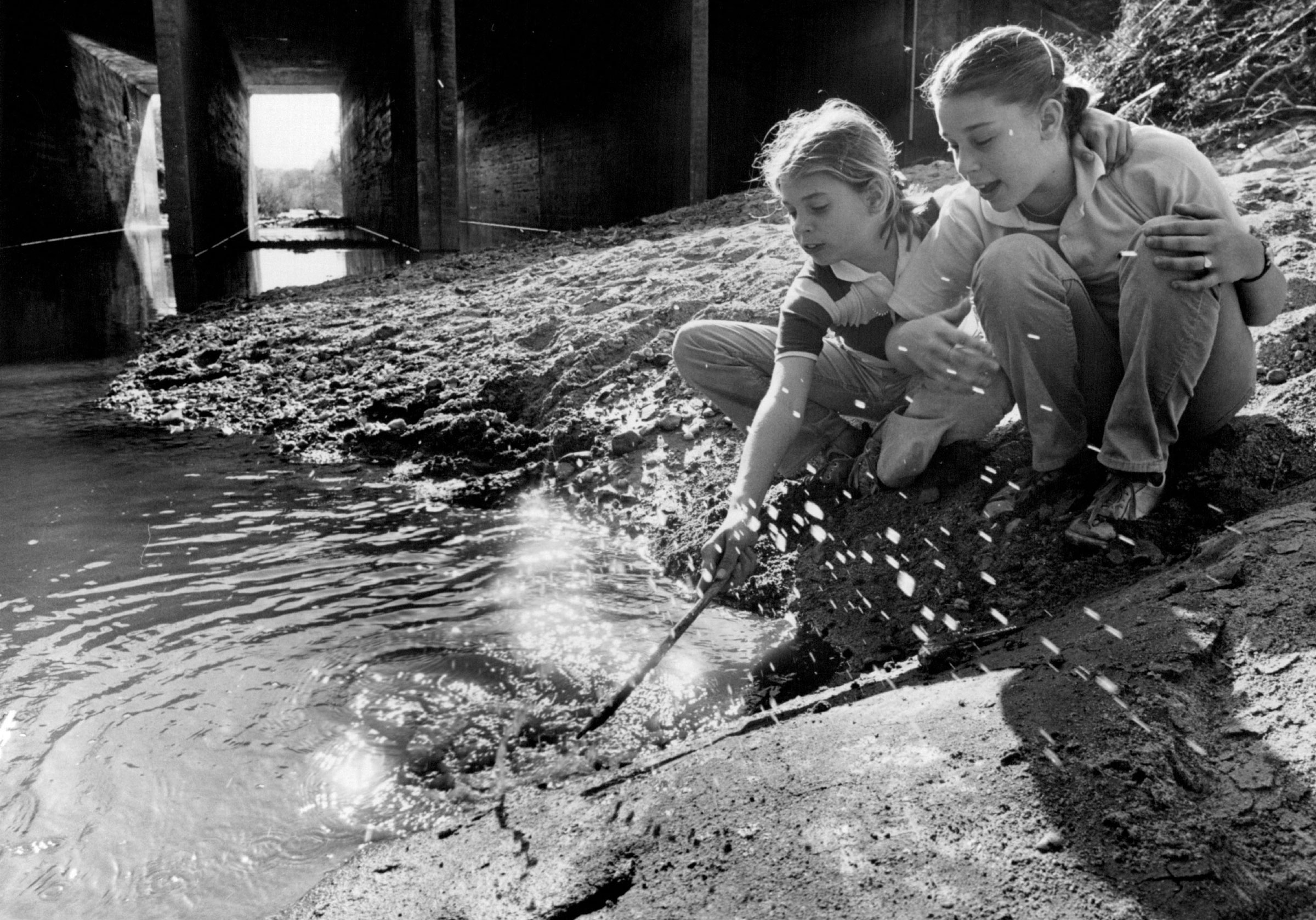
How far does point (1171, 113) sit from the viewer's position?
5.47 meters

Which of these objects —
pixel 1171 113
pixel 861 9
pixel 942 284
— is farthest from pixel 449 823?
pixel 861 9

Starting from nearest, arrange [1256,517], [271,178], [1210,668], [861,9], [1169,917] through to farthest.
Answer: [1169,917], [1210,668], [1256,517], [861,9], [271,178]

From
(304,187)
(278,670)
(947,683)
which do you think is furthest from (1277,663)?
(304,187)

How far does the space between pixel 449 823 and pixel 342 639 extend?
822mm

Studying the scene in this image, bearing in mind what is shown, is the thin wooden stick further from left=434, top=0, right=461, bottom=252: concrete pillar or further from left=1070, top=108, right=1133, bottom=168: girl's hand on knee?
left=434, top=0, right=461, bottom=252: concrete pillar

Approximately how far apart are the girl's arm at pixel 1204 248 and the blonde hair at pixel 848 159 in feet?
2.21

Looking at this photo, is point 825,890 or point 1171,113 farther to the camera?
point 1171,113

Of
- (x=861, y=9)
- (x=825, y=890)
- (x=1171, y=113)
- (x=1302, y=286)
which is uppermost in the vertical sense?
(x=861, y=9)

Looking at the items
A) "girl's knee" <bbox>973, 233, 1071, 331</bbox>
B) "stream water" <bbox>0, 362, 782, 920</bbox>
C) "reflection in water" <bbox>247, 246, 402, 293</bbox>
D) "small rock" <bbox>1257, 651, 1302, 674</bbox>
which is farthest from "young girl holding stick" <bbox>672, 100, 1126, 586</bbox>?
"reflection in water" <bbox>247, 246, 402, 293</bbox>

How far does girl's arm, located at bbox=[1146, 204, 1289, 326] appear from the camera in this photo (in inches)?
72.8

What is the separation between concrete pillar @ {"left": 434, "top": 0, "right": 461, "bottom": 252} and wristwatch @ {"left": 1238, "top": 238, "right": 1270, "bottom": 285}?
909 centimetres

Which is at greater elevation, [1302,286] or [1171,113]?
[1171,113]

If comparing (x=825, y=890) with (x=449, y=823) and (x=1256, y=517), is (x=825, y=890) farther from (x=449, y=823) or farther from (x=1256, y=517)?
(x=1256, y=517)

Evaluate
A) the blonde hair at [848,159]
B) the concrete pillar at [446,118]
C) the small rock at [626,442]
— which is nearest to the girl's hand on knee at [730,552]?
the blonde hair at [848,159]
